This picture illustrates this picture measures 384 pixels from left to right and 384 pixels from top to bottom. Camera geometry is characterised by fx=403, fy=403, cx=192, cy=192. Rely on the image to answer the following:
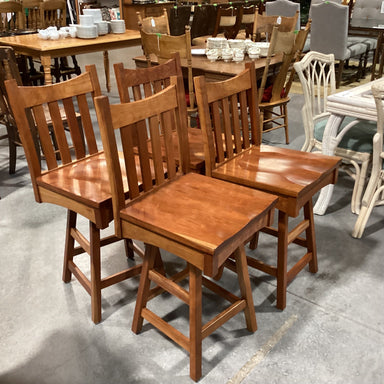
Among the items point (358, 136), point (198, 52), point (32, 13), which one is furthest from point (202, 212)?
point (32, 13)

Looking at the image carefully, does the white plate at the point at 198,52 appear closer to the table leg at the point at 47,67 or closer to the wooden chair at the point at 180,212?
the table leg at the point at 47,67

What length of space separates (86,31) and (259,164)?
2.95 meters

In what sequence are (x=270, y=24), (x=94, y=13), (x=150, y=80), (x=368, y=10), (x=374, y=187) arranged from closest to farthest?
(x=150, y=80) → (x=374, y=187) → (x=270, y=24) → (x=94, y=13) → (x=368, y=10)

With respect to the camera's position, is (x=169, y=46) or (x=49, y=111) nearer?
(x=49, y=111)

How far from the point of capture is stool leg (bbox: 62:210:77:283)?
6.17 ft

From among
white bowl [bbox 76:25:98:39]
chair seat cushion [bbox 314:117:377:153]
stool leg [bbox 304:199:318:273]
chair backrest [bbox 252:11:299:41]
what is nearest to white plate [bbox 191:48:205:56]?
chair backrest [bbox 252:11:299:41]

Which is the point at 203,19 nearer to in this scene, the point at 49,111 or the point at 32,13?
the point at 32,13

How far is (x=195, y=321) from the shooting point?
1.42 meters

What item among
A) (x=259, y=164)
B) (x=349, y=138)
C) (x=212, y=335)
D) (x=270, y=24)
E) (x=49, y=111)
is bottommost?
(x=212, y=335)

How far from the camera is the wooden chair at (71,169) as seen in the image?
1552 millimetres

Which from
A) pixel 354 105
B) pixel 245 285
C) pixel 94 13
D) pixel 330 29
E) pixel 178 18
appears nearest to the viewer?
pixel 245 285

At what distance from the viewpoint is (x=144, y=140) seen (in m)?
1.46

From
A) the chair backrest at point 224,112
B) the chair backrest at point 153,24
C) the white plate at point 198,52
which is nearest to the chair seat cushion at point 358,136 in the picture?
the chair backrest at point 224,112

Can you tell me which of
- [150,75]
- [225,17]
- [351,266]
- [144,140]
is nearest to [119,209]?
[144,140]
